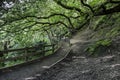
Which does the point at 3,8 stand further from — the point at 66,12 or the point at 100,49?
the point at 66,12

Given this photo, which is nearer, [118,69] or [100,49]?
[118,69]

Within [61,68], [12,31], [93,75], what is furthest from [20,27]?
[93,75]

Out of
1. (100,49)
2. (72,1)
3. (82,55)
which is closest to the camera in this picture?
(100,49)

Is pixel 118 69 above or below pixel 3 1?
below

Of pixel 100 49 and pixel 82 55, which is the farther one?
pixel 82 55

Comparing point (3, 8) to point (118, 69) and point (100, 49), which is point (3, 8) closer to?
point (118, 69)

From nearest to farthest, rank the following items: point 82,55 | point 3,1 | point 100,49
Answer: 1. point 3,1
2. point 100,49
3. point 82,55

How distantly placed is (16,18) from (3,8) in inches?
185

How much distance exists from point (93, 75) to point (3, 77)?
15.2 ft

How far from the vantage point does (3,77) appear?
10852mm

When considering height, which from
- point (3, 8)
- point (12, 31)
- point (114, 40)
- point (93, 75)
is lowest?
point (93, 75)

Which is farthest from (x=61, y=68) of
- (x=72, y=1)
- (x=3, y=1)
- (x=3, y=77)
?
(x=72, y=1)

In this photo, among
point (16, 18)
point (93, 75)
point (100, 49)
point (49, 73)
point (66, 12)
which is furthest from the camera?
point (66, 12)

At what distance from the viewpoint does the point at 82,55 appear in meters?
19.2
